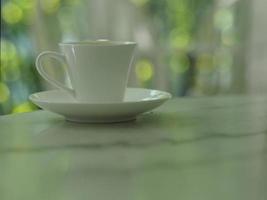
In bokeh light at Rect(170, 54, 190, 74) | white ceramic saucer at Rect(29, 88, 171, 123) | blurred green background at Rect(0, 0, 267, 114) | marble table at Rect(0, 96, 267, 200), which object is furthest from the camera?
bokeh light at Rect(170, 54, 190, 74)

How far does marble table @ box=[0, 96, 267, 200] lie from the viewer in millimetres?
468

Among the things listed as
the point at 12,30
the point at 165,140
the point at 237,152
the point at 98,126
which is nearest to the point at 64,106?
the point at 98,126

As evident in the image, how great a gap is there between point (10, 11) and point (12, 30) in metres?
0.08

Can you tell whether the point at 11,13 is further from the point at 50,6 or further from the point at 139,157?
the point at 139,157

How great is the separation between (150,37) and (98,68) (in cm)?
142

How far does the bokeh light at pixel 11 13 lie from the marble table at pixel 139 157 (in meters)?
1.37

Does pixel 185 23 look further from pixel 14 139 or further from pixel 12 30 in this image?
pixel 14 139

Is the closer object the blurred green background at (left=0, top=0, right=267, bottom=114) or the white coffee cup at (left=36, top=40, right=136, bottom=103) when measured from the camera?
the white coffee cup at (left=36, top=40, right=136, bottom=103)

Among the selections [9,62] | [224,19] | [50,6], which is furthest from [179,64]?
[9,62]

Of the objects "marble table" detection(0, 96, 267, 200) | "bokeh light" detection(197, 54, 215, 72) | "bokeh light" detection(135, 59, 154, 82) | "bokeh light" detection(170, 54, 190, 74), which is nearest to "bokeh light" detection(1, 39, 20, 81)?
"bokeh light" detection(135, 59, 154, 82)

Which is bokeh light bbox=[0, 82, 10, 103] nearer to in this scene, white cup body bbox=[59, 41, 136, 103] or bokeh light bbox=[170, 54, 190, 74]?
bokeh light bbox=[170, 54, 190, 74]

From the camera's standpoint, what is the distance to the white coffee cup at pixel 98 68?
78 centimetres

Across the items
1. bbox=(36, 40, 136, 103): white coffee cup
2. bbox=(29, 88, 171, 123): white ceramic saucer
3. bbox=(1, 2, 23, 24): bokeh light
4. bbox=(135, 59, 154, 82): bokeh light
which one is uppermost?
bbox=(1, 2, 23, 24): bokeh light

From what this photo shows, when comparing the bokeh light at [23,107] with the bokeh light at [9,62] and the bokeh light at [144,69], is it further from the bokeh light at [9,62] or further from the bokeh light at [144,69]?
the bokeh light at [144,69]
